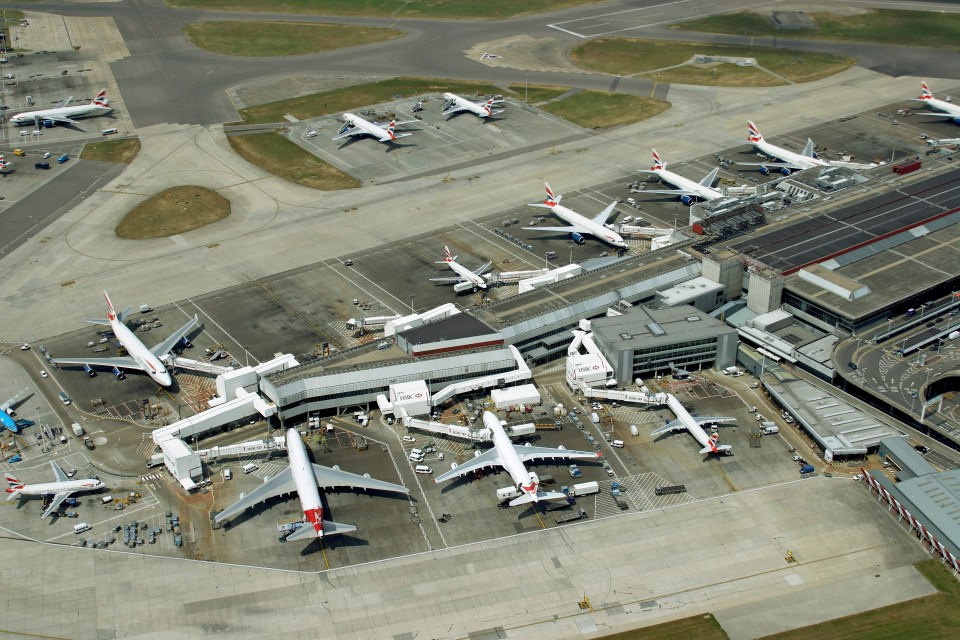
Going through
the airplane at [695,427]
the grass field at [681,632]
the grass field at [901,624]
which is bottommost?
the grass field at [901,624]

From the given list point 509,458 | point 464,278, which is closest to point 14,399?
point 464,278

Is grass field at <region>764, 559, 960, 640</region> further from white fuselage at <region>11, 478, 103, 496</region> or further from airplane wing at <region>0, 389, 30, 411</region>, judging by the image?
airplane wing at <region>0, 389, 30, 411</region>

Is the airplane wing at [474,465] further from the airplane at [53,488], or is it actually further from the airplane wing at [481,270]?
the airplane wing at [481,270]

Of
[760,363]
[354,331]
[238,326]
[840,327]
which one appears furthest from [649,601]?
[238,326]

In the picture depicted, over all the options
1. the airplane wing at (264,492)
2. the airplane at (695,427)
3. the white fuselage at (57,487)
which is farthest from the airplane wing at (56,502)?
the airplane at (695,427)

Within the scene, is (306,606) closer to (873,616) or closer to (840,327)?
(873,616)

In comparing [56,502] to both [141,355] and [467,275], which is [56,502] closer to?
[141,355]
